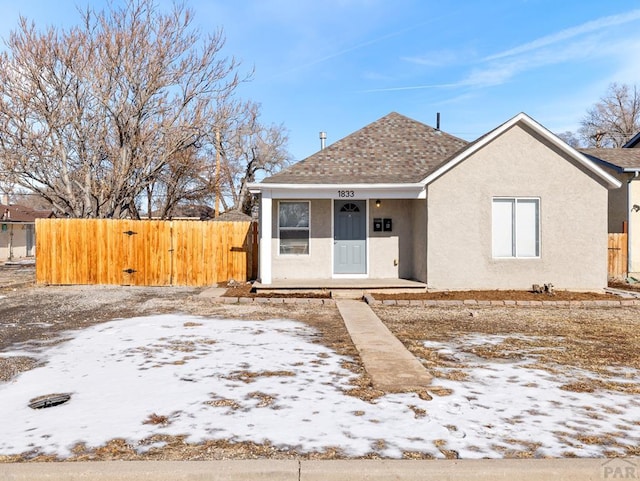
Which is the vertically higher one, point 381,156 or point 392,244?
point 381,156

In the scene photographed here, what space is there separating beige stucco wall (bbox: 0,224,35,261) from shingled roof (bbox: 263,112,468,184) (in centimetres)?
2349

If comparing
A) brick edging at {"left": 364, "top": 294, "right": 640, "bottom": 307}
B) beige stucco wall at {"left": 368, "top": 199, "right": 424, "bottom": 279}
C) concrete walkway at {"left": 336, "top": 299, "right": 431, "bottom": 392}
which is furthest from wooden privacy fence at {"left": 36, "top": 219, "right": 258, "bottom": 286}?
concrete walkway at {"left": 336, "top": 299, "right": 431, "bottom": 392}

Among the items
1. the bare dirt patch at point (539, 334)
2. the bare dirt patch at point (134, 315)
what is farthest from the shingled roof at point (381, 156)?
the bare dirt patch at point (539, 334)

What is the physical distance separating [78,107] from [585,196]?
1752cm

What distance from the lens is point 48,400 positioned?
438 centimetres

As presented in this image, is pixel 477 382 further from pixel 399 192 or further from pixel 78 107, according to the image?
pixel 78 107

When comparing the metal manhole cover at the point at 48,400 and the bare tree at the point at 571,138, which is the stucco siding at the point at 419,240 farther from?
the bare tree at the point at 571,138

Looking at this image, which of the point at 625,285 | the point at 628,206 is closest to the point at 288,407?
the point at 625,285

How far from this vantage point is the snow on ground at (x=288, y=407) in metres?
3.54

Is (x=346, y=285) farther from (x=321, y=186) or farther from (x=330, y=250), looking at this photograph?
(x=321, y=186)

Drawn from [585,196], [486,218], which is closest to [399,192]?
[486,218]

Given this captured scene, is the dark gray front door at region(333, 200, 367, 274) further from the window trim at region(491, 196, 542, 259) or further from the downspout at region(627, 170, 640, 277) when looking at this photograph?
the downspout at region(627, 170, 640, 277)

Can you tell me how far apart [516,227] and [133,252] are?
11515 millimetres

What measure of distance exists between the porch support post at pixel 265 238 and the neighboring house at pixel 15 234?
21807 millimetres
